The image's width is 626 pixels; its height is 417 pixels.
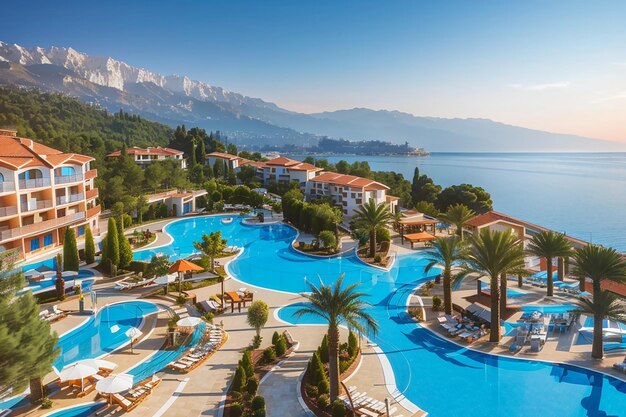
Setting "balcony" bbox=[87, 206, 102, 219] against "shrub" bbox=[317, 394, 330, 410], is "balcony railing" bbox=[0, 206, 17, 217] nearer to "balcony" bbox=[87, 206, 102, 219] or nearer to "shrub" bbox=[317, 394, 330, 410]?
"balcony" bbox=[87, 206, 102, 219]

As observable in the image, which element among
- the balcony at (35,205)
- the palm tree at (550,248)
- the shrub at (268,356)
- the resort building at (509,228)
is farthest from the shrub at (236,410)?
the balcony at (35,205)

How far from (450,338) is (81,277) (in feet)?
83.5

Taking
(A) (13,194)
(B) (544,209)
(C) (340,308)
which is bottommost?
(B) (544,209)

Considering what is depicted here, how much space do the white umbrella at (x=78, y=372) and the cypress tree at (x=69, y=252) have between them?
16.5m

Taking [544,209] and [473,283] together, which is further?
[544,209]

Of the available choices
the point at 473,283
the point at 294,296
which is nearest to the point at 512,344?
the point at 473,283

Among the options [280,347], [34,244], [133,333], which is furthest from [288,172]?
[280,347]

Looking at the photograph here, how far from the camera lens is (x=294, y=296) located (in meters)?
27.5

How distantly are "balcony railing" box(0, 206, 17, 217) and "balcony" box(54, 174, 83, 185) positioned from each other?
16.7 feet

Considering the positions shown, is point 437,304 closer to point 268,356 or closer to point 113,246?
point 268,356

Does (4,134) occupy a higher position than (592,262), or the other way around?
(4,134)

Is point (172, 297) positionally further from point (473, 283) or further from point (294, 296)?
point (473, 283)

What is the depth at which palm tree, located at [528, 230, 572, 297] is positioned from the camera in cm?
2700

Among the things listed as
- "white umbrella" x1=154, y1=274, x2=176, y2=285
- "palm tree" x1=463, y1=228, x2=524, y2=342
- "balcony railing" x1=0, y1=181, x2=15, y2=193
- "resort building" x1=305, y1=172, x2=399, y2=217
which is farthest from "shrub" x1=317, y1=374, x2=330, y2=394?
"resort building" x1=305, y1=172, x2=399, y2=217
